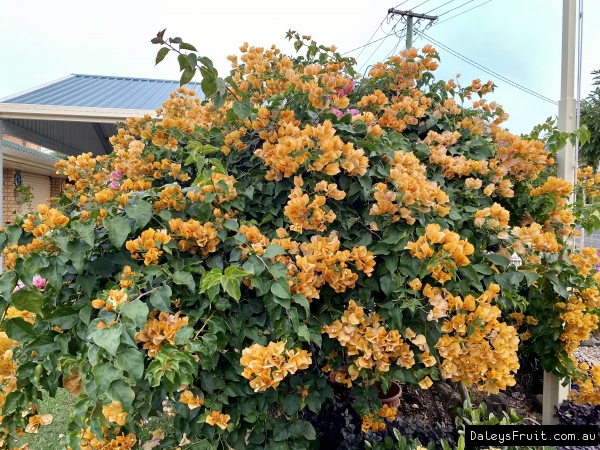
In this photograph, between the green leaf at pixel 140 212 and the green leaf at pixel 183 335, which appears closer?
the green leaf at pixel 183 335

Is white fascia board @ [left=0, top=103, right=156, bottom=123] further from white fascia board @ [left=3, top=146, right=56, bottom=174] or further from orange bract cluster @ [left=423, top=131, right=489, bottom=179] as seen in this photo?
orange bract cluster @ [left=423, top=131, right=489, bottom=179]

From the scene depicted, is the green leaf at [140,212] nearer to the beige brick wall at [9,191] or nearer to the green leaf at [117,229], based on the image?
the green leaf at [117,229]

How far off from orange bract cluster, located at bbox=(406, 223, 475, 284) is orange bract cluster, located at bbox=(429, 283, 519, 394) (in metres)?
0.08

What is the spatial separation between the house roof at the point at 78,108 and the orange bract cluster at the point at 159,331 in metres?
3.54

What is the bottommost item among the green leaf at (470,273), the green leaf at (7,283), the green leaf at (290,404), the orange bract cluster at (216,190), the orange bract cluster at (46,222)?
the green leaf at (290,404)

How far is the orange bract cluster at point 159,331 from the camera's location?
3.08ft

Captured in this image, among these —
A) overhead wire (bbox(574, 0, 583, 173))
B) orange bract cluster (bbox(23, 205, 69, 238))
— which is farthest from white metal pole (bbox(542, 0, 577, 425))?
orange bract cluster (bbox(23, 205, 69, 238))

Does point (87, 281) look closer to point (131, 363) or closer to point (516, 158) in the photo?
point (131, 363)

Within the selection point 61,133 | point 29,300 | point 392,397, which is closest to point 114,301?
point 29,300

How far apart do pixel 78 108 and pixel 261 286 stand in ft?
15.7

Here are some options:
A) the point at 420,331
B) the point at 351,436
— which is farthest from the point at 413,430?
the point at 420,331

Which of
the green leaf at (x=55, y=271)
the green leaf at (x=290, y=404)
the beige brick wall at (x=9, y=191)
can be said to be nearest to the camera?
the green leaf at (x=55, y=271)

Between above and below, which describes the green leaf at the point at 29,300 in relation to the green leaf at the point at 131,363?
above

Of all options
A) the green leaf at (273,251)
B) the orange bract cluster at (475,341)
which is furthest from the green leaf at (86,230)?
the orange bract cluster at (475,341)
